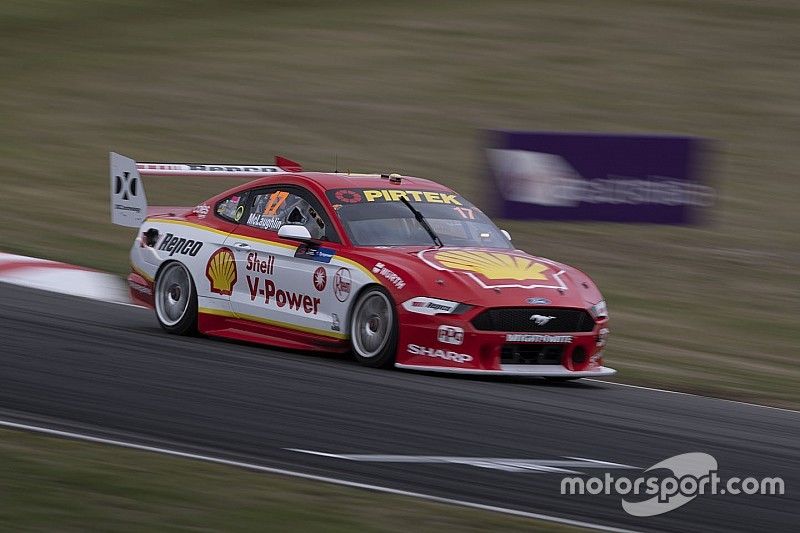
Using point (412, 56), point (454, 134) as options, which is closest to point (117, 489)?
point (454, 134)

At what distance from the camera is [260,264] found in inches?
425

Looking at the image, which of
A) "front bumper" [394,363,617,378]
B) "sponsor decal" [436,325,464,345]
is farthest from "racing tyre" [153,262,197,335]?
"sponsor decal" [436,325,464,345]

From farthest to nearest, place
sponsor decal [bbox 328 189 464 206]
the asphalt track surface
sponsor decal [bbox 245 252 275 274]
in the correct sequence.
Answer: sponsor decal [bbox 328 189 464 206] → sponsor decal [bbox 245 252 275 274] → the asphalt track surface

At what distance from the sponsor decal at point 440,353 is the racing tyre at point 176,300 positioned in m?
2.43

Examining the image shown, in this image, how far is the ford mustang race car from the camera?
31.5 ft

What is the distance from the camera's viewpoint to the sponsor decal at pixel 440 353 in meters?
9.55

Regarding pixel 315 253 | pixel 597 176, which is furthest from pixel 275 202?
pixel 597 176

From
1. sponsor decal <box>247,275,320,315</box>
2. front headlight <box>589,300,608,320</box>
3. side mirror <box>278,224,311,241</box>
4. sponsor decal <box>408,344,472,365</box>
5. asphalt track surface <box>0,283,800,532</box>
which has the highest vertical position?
side mirror <box>278,224,311,241</box>

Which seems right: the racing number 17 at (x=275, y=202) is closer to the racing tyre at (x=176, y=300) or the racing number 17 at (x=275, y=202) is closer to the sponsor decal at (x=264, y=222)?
the sponsor decal at (x=264, y=222)

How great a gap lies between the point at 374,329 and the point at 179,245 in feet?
7.98

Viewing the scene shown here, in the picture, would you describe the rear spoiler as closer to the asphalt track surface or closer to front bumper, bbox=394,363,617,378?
the asphalt track surface

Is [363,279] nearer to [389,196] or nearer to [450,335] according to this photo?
[450,335]

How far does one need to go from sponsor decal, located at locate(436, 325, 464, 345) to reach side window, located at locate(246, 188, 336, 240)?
1414 millimetres

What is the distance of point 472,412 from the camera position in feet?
27.1
